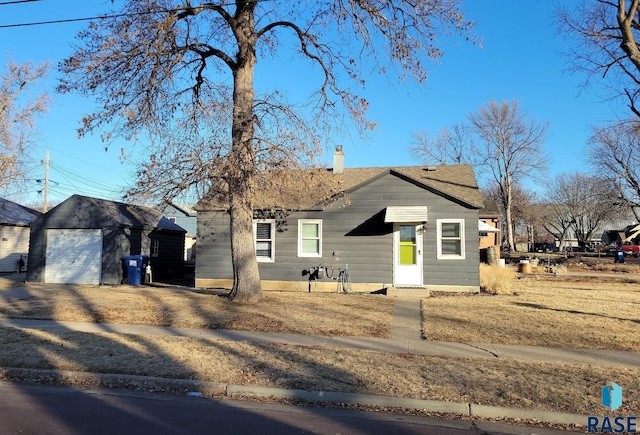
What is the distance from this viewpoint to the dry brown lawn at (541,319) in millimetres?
8375

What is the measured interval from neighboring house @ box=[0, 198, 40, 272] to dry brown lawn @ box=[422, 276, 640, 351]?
22493mm

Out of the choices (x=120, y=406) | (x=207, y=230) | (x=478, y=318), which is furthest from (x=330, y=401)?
(x=207, y=230)

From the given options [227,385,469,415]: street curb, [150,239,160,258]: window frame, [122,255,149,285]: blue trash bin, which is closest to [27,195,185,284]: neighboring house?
[122,255,149,285]: blue trash bin

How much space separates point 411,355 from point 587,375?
2.39 meters

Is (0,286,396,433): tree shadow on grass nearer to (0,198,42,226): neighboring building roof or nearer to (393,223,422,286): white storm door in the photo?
(393,223,422,286): white storm door

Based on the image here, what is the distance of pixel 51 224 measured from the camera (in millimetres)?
18438

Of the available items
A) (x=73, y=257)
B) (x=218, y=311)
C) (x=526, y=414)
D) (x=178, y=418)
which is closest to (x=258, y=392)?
(x=178, y=418)

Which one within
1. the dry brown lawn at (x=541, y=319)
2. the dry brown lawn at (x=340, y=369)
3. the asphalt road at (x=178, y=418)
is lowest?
the asphalt road at (x=178, y=418)

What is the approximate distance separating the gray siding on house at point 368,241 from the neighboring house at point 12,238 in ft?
47.6

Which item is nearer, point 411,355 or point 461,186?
point 411,355

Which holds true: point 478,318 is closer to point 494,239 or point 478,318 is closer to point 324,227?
point 324,227

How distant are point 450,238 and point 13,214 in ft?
80.7

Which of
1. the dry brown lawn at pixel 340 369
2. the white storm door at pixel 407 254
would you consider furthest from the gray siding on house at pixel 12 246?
the white storm door at pixel 407 254

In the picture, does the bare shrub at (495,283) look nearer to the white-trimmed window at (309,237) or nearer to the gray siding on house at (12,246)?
the white-trimmed window at (309,237)
